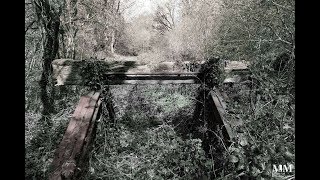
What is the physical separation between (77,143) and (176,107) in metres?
4.26

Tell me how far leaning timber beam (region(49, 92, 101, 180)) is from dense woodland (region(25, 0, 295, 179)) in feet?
1.30

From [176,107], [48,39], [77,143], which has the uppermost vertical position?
[48,39]

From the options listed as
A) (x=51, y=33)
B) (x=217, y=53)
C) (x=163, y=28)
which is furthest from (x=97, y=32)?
(x=163, y=28)

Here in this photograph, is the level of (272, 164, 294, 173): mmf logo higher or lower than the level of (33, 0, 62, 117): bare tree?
lower

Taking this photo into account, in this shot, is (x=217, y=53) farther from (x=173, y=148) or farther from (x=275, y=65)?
(x=173, y=148)

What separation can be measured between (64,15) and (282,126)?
24.2 feet

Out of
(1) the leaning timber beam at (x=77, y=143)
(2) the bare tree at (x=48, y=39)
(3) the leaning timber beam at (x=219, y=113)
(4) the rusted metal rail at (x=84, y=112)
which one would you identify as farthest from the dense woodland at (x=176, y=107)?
(1) the leaning timber beam at (x=77, y=143)

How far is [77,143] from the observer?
12.2 feet

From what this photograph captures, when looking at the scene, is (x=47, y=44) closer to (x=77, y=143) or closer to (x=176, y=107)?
(x=176, y=107)

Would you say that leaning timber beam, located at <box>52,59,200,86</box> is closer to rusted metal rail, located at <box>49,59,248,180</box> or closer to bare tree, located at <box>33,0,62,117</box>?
rusted metal rail, located at <box>49,59,248,180</box>

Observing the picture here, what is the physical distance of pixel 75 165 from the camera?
3350 mm

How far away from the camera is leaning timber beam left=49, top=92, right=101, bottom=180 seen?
3.26 meters

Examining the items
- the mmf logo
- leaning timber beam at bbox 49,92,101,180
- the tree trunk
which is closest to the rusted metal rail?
leaning timber beam at bbox 49,92,101,180

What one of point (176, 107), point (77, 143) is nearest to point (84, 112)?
point (77, 143)
